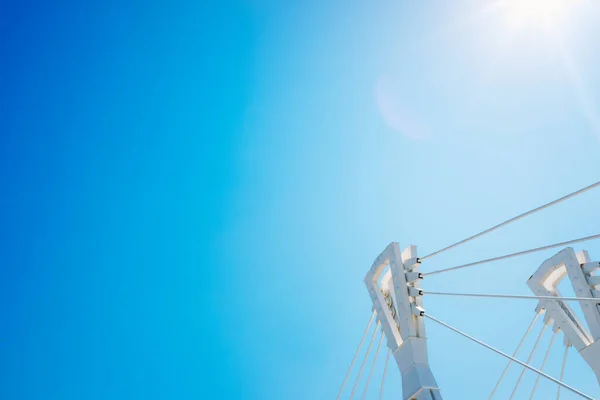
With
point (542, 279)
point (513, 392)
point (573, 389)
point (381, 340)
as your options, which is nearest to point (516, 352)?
point (513, 392)

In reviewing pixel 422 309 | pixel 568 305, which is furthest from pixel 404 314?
pixel 568 305

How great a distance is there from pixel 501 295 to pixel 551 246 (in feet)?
5.94

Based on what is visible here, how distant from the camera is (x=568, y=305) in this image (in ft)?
57.3

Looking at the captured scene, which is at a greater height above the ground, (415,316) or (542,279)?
(542,279)

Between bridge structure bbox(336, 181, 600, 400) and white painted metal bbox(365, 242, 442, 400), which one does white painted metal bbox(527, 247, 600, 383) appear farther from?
white painted metal bbox(365, 242, 442, 400)

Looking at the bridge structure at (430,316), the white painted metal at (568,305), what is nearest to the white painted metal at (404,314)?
the bridge structure at (430,316)

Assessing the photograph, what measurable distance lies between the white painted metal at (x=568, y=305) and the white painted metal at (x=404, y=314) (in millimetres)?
7055

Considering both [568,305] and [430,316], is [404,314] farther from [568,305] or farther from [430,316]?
[568,305]

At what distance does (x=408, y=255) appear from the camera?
12992 millimetres

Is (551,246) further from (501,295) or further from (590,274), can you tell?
(590,274)

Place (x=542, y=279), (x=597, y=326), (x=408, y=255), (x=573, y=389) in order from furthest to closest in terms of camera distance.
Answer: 1. (x=542, y=279)
2. (x=597, y=326)
3. (x=408, y=255)
4. (x=573, y=389)

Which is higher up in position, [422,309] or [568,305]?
[568,305]

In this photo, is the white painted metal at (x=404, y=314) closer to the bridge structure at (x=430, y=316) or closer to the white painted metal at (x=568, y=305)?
the bridge structure at (x=430, y=316)

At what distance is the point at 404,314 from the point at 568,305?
29.9 ft
